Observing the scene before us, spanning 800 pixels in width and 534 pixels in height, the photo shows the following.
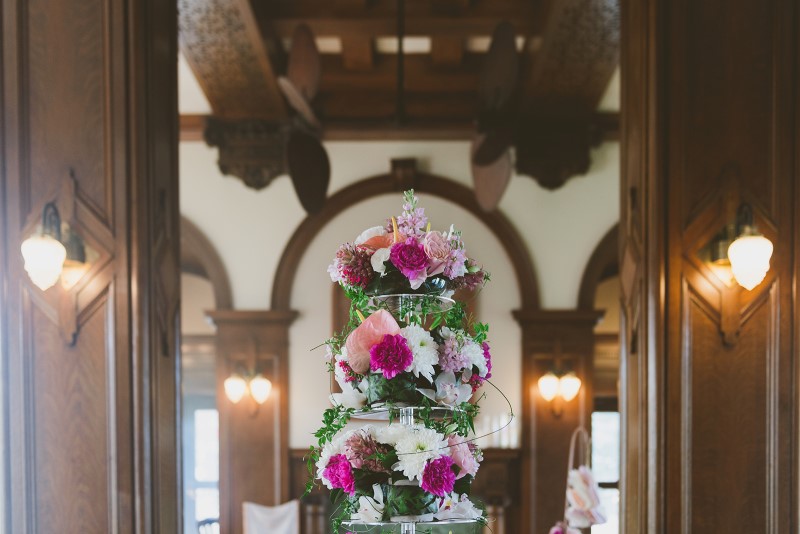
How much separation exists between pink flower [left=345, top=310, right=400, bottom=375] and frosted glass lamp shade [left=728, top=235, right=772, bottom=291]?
1.98 m

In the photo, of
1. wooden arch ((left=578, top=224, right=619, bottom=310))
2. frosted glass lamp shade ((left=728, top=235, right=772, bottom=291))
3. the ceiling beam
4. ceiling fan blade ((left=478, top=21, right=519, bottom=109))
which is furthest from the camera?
wooden arch ((left=578, top=224, right=619, bottom=310))

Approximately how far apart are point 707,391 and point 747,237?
26.2 inches

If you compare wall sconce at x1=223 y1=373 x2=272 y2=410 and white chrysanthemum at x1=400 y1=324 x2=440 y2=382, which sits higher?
white chrysanthemum at x1=400 y1=324 x2=440 y2=382

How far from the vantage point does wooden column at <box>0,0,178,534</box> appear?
3885mm

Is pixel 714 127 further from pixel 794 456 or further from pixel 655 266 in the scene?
pixel 794 456

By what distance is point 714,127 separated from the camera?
4.12m

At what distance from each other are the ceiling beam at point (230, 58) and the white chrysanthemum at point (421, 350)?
14.5ft

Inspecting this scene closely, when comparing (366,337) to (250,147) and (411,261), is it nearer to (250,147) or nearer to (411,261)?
(411,261)

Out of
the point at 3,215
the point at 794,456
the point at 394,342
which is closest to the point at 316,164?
the point at 3,215

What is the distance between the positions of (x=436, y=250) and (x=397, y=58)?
16.6ft

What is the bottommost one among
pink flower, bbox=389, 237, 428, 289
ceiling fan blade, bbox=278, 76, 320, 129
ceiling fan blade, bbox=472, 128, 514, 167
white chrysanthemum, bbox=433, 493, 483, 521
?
white chrysanthemum, bbox=433, 493, 483, 521

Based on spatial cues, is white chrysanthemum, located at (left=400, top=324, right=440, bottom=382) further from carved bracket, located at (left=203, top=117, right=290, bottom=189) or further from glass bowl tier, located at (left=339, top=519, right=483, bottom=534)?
carved bracket, located at (left=203, top=117, right=290, bottom=189)

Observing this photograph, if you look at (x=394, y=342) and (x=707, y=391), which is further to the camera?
(x=707, y=391)

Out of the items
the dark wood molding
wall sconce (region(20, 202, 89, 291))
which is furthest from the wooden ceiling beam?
wall sconce (region(20, 202, 89, 291))
